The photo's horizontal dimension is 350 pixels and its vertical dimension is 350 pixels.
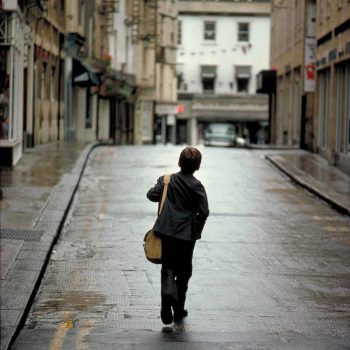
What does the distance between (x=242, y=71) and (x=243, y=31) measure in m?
3.08

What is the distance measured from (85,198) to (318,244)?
21.0 feet

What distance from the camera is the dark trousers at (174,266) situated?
9.12 meters

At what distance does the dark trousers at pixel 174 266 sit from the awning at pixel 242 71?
7258 centimetres

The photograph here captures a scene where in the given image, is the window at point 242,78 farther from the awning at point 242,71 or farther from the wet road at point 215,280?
the wet road at point 215,280

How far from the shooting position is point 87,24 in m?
47.4

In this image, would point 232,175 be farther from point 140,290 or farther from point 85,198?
point 140,290

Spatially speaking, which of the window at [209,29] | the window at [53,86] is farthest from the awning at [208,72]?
the window at [53,86]

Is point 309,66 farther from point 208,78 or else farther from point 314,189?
point 208,78

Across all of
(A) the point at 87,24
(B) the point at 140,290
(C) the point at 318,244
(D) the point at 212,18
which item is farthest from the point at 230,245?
(D) the point at 212,18

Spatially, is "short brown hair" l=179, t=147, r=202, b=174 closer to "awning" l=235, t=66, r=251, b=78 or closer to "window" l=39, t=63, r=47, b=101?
"window" l=39, t=63, r=47, b=101

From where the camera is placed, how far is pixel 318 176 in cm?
2536

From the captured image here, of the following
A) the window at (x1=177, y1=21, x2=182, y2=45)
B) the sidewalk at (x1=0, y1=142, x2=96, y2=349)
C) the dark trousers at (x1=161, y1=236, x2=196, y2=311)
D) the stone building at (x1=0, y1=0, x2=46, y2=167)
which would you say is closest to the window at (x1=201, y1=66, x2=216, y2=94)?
the window at (x1=177, y1=21, x2=182, y2=45)

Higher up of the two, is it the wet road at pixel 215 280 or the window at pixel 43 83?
the window at pixel 43 83

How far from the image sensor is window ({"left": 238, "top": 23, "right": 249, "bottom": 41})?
81.2 metres
